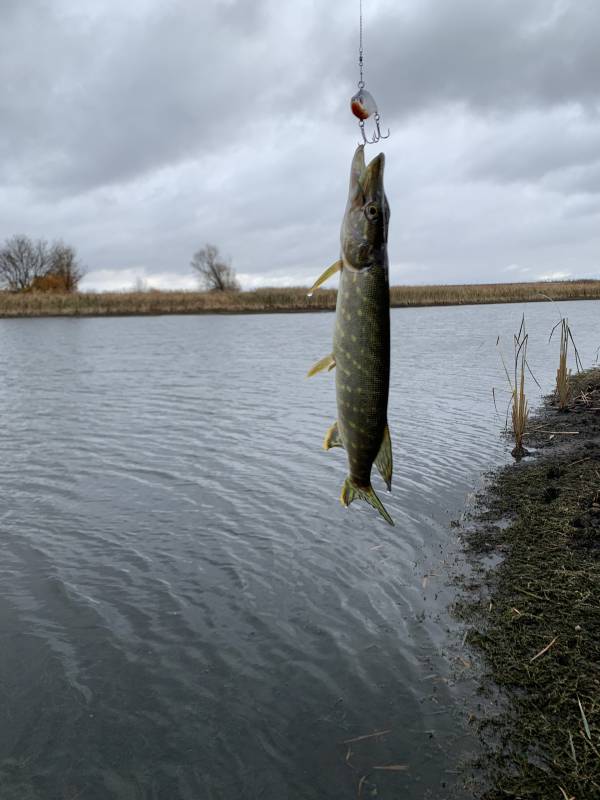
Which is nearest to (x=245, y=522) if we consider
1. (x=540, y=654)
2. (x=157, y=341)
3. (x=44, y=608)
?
(x=44, y=608)

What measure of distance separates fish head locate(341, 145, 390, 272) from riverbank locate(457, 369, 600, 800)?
2.82 metres

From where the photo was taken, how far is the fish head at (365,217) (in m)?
2.71

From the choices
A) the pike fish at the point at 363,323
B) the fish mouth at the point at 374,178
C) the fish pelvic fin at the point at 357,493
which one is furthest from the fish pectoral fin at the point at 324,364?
the fish mouth at the point at 374,178

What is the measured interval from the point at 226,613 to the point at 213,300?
5387 centimetres

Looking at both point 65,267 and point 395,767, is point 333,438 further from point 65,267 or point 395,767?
point 65,267

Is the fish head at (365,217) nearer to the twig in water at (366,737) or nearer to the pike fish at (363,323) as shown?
the pike fish at (363,323)

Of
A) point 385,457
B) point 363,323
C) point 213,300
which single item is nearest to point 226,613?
point 385,457

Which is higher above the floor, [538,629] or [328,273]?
[328,273]

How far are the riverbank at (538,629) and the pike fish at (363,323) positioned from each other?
1816mm

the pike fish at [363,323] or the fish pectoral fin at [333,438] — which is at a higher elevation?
the pike fish at [363,323]

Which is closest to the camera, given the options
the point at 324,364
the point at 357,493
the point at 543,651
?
the point at 324,364

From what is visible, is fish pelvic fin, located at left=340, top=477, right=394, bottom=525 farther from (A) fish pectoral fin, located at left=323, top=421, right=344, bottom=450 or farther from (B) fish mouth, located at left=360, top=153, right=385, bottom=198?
(B) fish mouth, located at left=360, top=153, right=385, bottom=198

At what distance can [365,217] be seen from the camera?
274cm

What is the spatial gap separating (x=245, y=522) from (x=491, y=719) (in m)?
3.88
